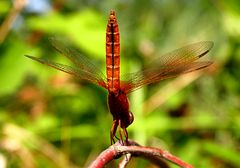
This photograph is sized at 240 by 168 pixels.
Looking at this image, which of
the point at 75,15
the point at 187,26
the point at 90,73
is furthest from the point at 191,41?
the point at 90,73

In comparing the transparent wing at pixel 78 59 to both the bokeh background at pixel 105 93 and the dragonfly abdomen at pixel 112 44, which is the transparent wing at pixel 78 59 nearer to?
the dragonfly abdomen at pixel 112 44

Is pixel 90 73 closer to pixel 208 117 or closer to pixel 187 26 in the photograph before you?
pixel 208 117

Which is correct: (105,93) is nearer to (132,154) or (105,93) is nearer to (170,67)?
(170,67)

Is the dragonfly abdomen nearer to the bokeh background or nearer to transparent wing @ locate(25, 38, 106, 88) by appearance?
transparent wing @ locate(25, 38, 106, 88)

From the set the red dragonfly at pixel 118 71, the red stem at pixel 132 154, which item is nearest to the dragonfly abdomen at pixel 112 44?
the red dragonfly at pixel 118 71

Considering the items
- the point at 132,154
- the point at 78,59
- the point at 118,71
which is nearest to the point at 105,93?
the point at 78,59

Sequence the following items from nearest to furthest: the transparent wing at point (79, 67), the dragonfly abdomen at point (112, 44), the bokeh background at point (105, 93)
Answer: the transparent wing at point (79, 67), the dragonfly abdomen at point (112, 44), the bokeh background at point (105, 93)

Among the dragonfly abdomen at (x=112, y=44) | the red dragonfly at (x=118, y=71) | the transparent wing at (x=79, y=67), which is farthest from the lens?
the dragonfly abdomen at (x=112, y=44)
